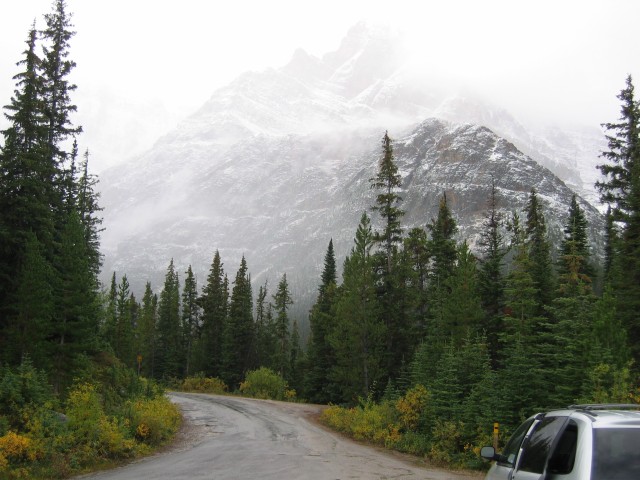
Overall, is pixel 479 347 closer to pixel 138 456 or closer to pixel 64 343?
pixel 138 456

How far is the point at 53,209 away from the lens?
2872 centimetres

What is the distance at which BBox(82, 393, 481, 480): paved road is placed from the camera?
1472 cm

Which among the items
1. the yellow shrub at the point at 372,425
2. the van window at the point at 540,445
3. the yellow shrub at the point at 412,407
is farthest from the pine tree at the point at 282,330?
Answer: the van window at the point at 540,445

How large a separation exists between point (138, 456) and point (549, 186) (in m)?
203

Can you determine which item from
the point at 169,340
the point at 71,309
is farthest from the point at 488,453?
the point at 169,340

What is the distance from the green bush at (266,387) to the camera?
5272cm

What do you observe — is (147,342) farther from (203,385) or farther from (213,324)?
(203,385)

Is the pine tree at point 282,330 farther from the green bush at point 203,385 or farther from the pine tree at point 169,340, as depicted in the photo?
the pine tree at point 169,340

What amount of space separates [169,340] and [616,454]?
81.9m

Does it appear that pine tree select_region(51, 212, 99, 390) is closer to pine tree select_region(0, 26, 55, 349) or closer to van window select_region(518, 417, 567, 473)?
pine tree select_region(0, 26, 55, 349)

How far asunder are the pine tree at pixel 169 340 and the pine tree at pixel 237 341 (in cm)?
1211

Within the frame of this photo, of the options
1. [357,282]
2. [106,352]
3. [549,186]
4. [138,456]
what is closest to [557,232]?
[549,186]

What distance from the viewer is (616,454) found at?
4668mm

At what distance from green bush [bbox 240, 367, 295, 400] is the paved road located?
23.4 metres
